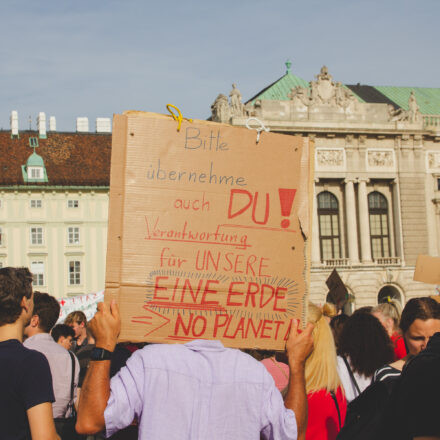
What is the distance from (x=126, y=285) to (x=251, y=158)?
3.08ft

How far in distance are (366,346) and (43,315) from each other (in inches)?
96.5

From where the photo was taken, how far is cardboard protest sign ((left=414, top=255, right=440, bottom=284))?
24.7 ft

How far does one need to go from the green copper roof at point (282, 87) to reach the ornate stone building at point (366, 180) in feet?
16.8

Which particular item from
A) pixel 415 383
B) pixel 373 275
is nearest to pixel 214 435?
pixel 415 383

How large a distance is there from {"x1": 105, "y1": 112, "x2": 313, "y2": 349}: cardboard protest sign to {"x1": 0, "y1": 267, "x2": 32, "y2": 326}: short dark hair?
0.47 meters

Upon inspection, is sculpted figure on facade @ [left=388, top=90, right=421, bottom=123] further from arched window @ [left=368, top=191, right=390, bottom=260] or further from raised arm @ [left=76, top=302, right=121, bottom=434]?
raised arm @ [left=76, top=302, right=121, bottom=434]

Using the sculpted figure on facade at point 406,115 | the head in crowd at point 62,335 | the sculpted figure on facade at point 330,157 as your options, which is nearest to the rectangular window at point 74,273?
the sculpted figure on facade at point 330,157

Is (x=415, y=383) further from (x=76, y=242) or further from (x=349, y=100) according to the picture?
(x=76, y=242)

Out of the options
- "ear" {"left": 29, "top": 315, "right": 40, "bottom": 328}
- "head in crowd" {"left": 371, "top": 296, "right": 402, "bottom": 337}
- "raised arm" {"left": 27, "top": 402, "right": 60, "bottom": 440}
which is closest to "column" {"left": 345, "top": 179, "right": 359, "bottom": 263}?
"head in crowd" {"left": 371, "top": 296, "right": 402, "bottom": 337}

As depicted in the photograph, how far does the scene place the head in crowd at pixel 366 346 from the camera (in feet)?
17.5

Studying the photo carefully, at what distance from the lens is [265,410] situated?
10.6 feet

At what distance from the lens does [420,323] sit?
4906 mm

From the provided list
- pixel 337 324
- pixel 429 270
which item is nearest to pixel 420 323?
pixel 429 270

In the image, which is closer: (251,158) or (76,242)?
(251,158)
